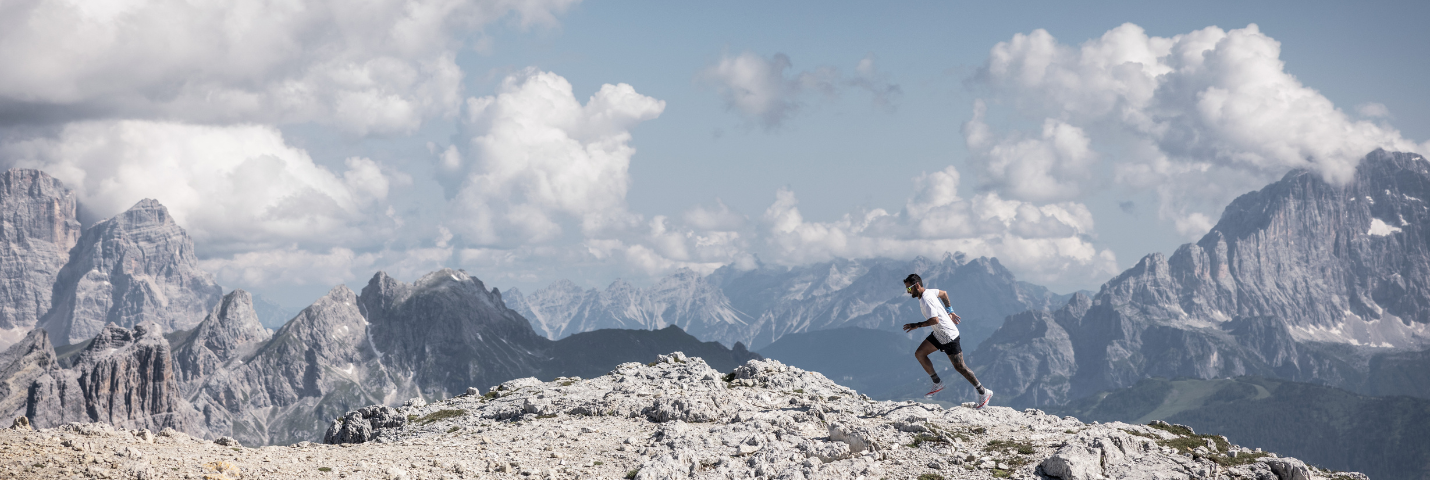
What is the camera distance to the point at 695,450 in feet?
125

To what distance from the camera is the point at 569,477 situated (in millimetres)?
33969

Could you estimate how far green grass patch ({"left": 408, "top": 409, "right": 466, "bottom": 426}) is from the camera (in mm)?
56656

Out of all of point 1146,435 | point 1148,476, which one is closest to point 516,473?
point 1148,476

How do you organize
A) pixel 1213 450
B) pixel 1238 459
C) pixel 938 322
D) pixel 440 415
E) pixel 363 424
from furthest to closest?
pixel 440 415 → pixel 363 424 → pixel 1213 450 → pixel 1238 459 → pixel 938 322

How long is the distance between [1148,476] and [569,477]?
23594 mm

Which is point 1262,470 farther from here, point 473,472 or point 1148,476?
point 473,472

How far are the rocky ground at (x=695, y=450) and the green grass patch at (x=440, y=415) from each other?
340 cm

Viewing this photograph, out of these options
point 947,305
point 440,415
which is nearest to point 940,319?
point 947,305

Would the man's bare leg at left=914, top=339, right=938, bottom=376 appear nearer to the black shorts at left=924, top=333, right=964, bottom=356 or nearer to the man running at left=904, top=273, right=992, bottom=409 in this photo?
the man running at left=904, top=273, right=992, bottom=409

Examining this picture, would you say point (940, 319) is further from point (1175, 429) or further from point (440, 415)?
point (440, 415)

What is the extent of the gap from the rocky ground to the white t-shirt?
7.60m

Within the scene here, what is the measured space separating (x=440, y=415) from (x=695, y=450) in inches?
1085

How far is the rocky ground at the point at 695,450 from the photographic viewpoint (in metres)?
29.4

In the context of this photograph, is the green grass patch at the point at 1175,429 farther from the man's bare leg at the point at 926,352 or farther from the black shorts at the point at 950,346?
the black shorts at the point at 950,346
